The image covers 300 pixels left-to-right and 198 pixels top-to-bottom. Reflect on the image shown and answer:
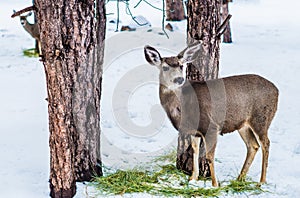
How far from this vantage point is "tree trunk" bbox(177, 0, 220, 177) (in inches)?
183

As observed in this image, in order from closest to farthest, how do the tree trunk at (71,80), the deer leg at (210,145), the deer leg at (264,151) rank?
the tree trunk at (71,80), the deer leg at (210,145), the deer leg at (264,151)

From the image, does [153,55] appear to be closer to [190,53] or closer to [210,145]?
[190,53]

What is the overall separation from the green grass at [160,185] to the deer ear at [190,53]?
1124mm

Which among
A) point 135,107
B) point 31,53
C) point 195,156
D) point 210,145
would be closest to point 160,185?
point 195,156

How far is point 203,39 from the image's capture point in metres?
4.69

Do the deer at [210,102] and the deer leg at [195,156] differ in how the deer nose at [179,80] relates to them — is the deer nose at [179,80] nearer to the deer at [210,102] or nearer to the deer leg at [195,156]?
the deer at [210,102]

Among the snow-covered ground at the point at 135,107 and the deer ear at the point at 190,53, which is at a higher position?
the deer ear at the point at 190,53

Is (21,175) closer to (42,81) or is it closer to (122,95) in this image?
(122,95)

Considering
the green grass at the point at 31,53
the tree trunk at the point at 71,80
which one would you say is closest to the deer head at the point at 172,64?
the tree trunk at the point at 71,80

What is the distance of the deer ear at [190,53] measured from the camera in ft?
14.0

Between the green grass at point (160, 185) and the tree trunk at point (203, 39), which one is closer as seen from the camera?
the green grass at point (160, 185)

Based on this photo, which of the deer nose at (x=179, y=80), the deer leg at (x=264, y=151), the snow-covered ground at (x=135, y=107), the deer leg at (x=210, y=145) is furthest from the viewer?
the snow-covered ground at (x=135, y=107)

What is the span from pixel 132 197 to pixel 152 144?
1637 millimetres

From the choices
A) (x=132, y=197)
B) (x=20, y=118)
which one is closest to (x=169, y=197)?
(x=132, y=197)
